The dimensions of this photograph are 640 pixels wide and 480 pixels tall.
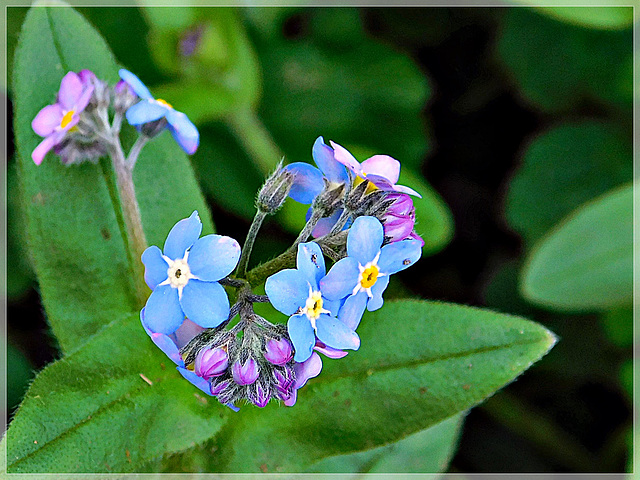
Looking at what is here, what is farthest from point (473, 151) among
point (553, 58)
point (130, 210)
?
point (130, 210)

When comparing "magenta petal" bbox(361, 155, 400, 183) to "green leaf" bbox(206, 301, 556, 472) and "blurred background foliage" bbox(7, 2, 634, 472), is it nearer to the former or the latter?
"green leaf" bbox(206, 301, 556, 472)

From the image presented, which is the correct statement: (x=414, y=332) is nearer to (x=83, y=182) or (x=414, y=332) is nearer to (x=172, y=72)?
(x=83, y=182)

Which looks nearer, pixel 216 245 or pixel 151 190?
pixel 216 245

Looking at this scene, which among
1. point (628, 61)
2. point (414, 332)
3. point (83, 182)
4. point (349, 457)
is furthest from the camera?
point (628, 61)

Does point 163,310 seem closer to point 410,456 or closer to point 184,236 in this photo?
point 184,236

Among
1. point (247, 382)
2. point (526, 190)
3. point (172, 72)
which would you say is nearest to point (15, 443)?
point (247, 382)

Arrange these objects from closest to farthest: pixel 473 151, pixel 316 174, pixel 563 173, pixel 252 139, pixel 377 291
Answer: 1. pixel 377 291
2. pixel 316 174
3. pixel 252 139
4. pixel 563 173
5. pixel 473 151
